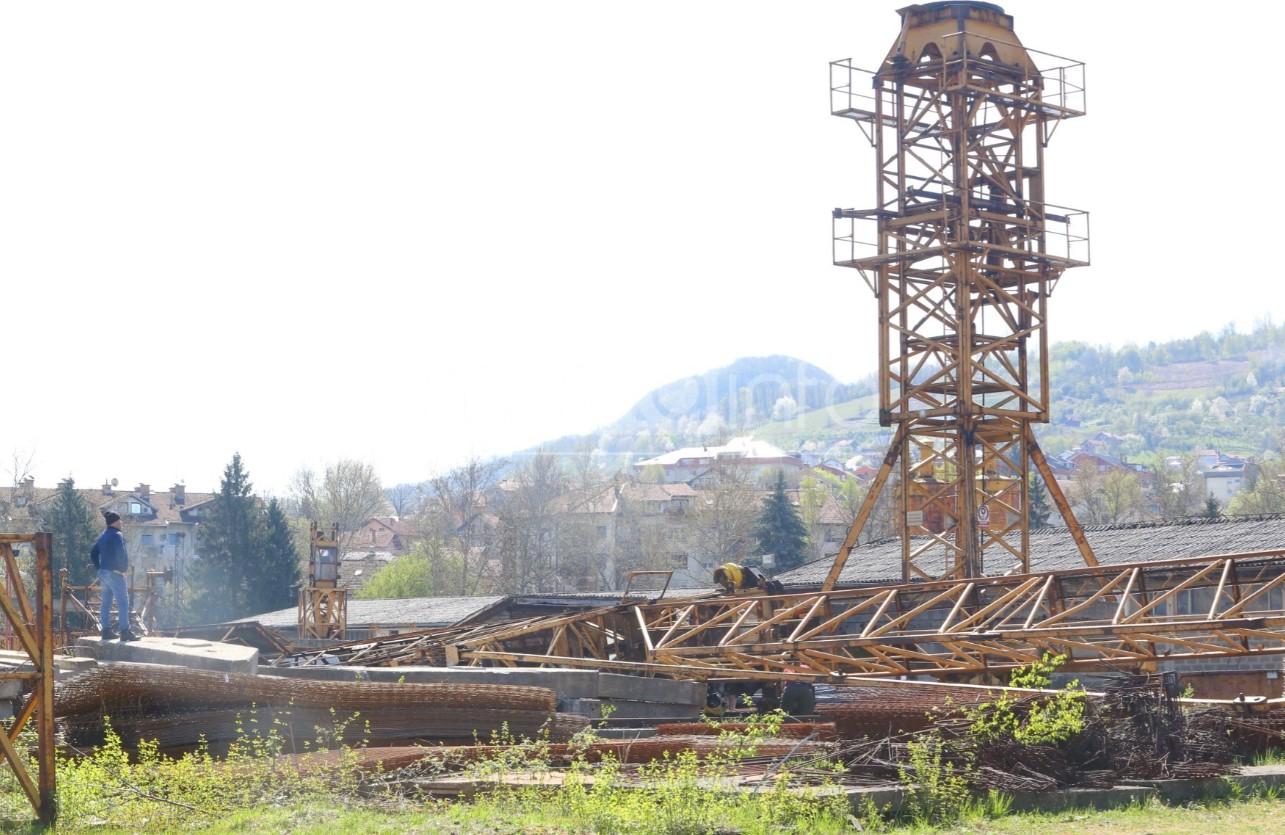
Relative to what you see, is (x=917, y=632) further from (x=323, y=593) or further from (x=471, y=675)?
(x=323, y=593)

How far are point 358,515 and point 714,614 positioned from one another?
225 feet

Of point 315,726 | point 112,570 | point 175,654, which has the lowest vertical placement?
point 315,726

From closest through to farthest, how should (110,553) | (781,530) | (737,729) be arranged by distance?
(737,729) < (110,553) < (781,530)

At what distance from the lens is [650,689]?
20.6 metres

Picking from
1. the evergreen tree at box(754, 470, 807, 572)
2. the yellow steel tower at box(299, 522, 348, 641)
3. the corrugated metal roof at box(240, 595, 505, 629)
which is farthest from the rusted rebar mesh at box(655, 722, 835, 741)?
the evergreen tree at box(754, 470, 807, 572)

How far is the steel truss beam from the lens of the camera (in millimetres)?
18812

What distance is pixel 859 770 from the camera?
457 inches

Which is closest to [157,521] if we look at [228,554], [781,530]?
[228,554]

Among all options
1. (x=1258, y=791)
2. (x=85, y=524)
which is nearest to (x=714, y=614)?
(x=1258, y=791)

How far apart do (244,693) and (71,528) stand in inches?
2140

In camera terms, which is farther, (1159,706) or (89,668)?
(89,668)

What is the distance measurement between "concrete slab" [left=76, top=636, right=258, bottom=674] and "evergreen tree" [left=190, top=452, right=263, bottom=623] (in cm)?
5173

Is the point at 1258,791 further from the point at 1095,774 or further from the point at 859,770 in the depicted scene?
the point at 859,770

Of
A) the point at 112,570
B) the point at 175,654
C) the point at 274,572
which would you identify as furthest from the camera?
the point at 274,572
